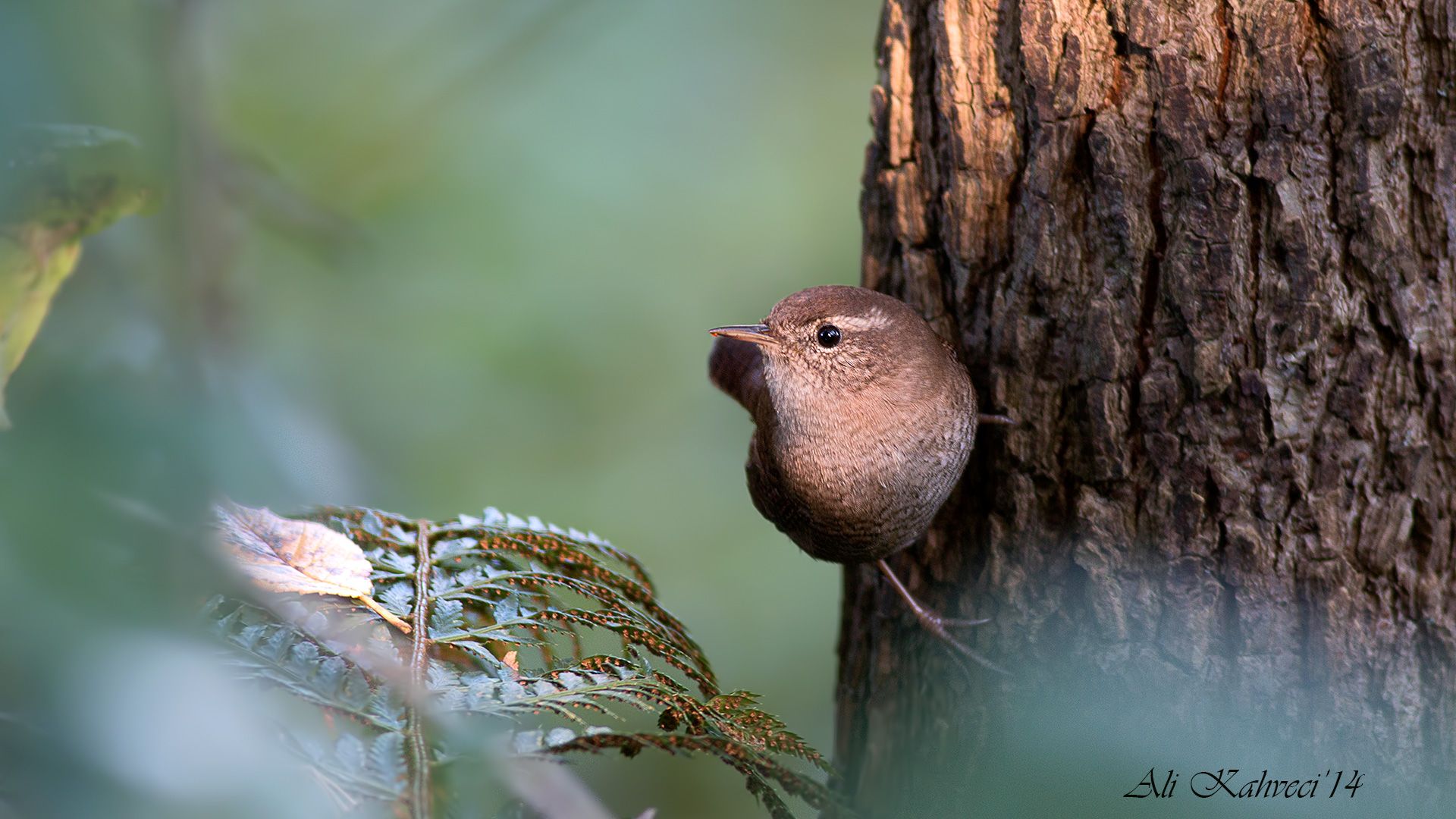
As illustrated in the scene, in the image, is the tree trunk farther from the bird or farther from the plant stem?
the plant stem

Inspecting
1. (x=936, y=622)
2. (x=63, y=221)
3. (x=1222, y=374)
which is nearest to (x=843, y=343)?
(x=936, y=622)

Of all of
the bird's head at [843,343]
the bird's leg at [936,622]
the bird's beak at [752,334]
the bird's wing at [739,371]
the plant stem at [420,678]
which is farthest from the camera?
the bird's wing at [739,371]

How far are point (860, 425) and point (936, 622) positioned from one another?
52cm

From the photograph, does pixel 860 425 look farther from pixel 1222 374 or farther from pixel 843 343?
pixel 1222 374

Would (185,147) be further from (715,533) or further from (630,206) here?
(715,533)

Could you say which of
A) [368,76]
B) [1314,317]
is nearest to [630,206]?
[368,76]

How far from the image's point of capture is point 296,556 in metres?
1.61

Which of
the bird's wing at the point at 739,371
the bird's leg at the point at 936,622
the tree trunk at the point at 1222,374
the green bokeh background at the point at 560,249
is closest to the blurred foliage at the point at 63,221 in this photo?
the green bokeh background at the point at 560,249

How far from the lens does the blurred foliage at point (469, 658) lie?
122 cm

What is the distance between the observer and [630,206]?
462 centimetres

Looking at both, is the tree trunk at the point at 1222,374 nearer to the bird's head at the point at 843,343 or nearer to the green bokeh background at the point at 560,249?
the bird's head at the point at 843,343

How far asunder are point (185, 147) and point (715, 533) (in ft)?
11.4

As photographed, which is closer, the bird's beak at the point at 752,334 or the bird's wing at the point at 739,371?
the bird's beak at the point at 752,334

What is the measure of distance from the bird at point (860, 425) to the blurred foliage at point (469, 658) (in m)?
0.50
